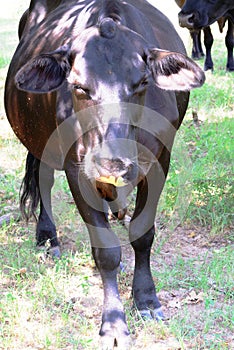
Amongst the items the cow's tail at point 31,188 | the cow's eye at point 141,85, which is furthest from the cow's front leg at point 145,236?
the cow's tail at point 31,188

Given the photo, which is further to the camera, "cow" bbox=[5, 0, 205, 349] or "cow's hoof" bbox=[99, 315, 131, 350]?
"cow's hoof" bbox=[99, 315, 131, 350]

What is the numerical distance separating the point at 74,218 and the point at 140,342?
1.96m

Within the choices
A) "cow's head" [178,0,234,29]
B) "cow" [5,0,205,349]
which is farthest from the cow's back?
"cow's head" [178,0,234,29]

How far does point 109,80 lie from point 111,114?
0.18 meters

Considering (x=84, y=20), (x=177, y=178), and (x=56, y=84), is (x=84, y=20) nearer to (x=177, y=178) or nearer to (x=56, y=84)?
(x=56, y=84)

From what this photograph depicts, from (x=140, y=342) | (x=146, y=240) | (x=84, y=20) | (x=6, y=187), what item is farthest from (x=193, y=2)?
(x=140, y=342)

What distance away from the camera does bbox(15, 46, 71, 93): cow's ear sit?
3.82 m

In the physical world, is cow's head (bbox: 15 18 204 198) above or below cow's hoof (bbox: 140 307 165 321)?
above

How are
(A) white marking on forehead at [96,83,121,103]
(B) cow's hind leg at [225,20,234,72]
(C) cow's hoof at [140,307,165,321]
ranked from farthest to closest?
(B) cow's hind leg at [225,20,234,72], (C) cow's hoof at [140,307,165,321], (A) white marking on forehead at [96,83,121,103]

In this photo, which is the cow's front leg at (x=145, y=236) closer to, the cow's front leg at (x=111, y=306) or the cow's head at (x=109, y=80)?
the cow's front leg at (x=111, y=306)

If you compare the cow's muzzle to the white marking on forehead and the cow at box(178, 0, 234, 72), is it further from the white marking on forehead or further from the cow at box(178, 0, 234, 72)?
the cow at box(178, 0, 234, 72)

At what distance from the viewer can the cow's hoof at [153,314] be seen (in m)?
4.14

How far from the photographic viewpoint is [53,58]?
385 cm

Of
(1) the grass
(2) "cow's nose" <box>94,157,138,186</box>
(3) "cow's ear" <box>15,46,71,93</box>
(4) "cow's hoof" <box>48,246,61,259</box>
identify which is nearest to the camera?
(2) "cow's nose" <box>94,157,138,186</box>
